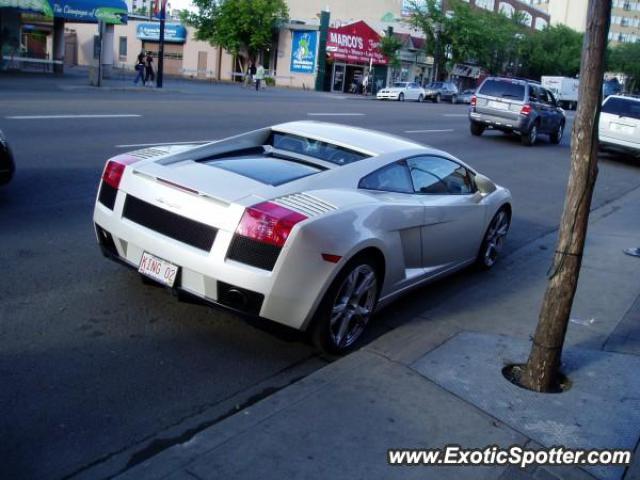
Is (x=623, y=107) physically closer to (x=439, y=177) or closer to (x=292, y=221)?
(x=439, y=177)

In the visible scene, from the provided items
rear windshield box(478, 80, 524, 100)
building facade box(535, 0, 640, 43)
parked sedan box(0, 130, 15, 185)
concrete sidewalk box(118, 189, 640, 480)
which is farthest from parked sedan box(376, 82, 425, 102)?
building facade box(535, 0, 640, 43)

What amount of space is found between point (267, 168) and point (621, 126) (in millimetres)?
15645

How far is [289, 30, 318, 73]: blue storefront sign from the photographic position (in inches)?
2019

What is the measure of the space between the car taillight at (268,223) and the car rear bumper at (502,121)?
671 inches

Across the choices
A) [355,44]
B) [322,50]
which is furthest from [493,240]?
[355,44]

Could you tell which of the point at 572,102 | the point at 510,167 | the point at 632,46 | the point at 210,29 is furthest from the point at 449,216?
the point at 632,46

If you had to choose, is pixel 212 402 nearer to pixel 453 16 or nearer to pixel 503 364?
pixel 503 364

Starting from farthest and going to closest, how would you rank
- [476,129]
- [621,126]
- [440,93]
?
[440,93], [476,129], [621,126]

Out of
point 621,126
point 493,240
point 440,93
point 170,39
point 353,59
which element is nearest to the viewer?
point 493,240

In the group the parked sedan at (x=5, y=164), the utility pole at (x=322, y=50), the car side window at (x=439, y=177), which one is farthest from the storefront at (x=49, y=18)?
the car side window at (x=439, y=177)

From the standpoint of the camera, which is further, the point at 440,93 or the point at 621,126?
the point at 440,93

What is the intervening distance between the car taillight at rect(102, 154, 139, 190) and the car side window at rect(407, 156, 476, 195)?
2.20m

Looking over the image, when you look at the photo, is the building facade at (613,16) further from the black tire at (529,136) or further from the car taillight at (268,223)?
the car taillight at (268,223)

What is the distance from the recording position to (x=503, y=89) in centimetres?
2062
